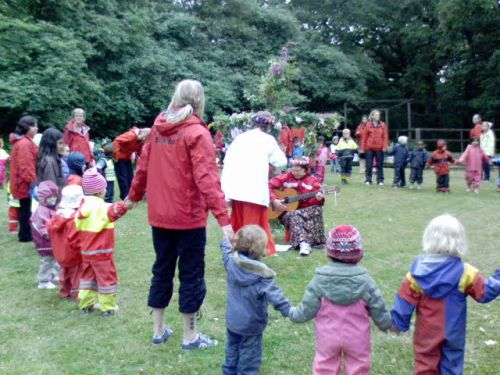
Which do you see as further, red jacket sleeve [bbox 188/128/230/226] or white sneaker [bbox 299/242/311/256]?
white sneaker [bbox 299/242/311/256]

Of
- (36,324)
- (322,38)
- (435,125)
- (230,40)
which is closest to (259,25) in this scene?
(230,40)

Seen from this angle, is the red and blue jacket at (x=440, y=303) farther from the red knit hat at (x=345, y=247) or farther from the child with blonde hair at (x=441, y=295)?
the red knit hat at (x=345, y=247)

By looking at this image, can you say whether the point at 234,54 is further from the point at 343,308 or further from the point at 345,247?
the point at 343,308

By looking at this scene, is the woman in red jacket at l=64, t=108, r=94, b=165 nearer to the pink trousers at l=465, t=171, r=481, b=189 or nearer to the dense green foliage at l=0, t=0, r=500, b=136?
the dense green foliage at l=0, t=0, r=500, b=136

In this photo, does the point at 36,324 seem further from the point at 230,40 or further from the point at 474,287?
the point at 230,40

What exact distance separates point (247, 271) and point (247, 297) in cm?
17

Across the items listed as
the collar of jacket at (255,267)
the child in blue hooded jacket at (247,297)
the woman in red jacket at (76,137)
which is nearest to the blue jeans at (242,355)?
the child in blue hooded jacket at (247,297)

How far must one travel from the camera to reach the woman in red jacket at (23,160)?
7418 millimetres

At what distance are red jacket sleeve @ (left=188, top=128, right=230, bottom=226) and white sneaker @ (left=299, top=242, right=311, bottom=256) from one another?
3.33 m

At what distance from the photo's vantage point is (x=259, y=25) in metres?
27.1

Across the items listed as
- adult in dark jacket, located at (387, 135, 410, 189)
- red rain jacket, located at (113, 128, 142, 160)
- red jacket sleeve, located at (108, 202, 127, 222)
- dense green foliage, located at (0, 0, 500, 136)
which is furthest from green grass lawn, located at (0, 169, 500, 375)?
dense green foliage, located at (0, 0, 500, 136)

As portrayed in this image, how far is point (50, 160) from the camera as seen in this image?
659 cm

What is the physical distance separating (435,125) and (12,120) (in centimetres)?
2255

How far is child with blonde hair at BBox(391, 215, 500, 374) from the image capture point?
123 inches
